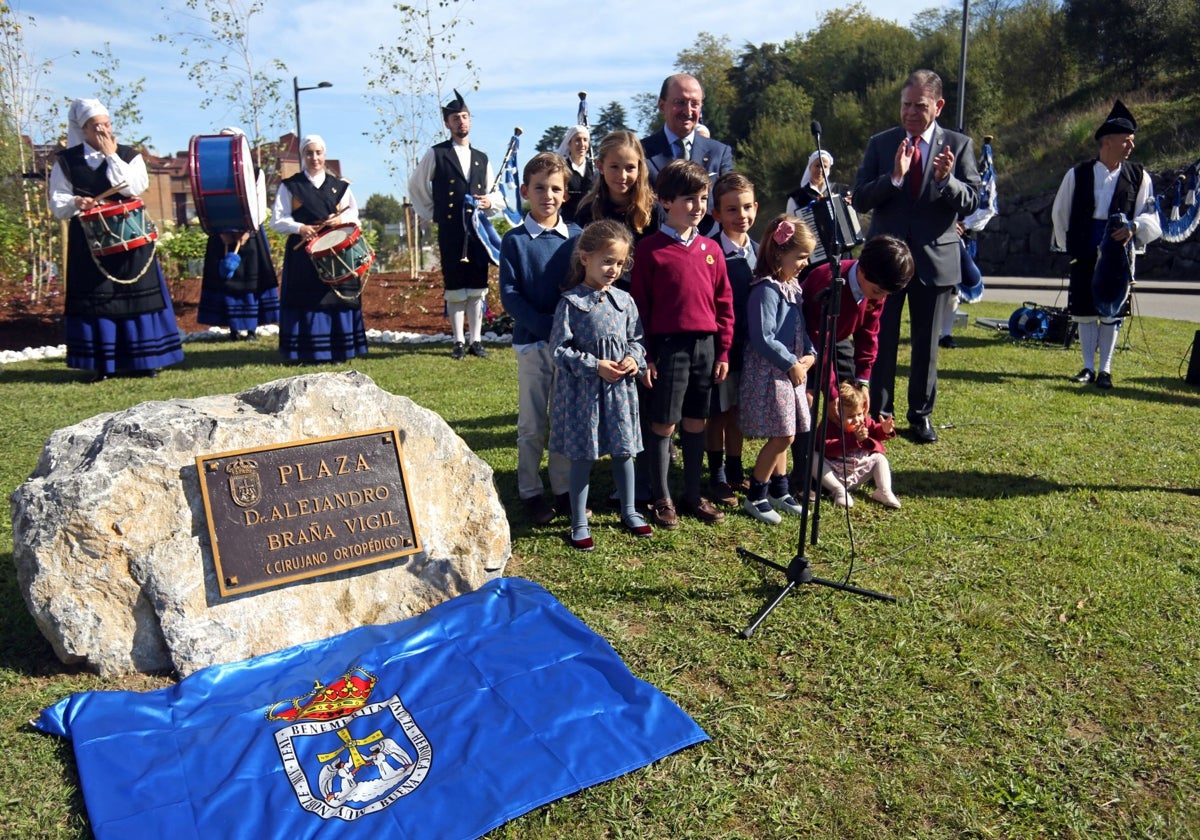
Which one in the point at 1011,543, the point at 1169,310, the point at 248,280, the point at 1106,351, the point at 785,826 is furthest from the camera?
the point at 1169,310

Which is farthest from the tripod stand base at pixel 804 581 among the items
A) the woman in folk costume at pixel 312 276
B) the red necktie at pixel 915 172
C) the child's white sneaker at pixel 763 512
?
the woman in folk costume at pixel 312 276

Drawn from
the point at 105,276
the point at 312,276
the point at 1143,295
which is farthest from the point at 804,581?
the point at 1143,295

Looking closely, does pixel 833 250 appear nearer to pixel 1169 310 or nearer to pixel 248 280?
pixel 248 280

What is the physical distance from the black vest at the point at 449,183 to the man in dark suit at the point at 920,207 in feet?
14.6

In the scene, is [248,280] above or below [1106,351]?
above

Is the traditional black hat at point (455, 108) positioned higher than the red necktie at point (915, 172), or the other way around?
the traditional black hat at point (455, 108)

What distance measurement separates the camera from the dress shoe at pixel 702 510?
14.5ft

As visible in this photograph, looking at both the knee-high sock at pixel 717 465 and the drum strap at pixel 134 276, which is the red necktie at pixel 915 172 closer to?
the knee-high sock at pixel 717 465

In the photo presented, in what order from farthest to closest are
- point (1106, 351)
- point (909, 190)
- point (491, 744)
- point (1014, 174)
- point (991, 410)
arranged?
point (1014, 174), point (1106, 351), point (991, 410), point (909, 190), point (491, 744)

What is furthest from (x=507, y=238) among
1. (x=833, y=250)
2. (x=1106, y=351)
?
(x=1106, y=351)

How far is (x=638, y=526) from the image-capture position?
4238mm

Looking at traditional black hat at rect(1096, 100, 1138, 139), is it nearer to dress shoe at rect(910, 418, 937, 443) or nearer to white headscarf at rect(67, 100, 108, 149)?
dress shoe at rect(910, 418, 937, 443)

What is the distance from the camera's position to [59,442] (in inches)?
126

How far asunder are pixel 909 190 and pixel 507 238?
2840mm
